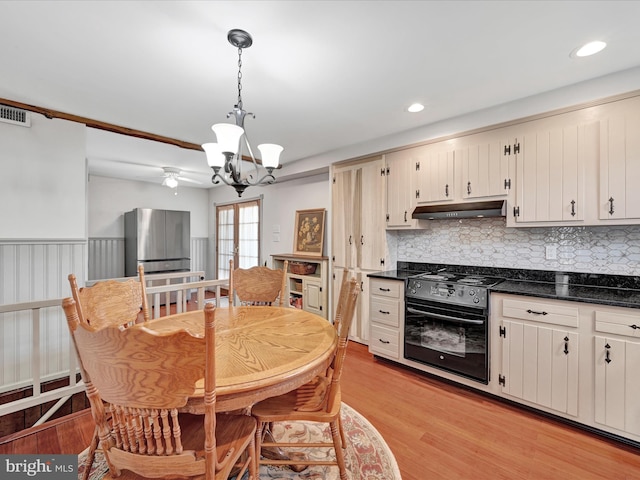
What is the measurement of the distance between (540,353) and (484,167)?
5.32 feet

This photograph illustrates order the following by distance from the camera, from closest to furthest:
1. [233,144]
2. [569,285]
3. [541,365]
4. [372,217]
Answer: [233,144]
[541,365]
[569,285]
[372,217]

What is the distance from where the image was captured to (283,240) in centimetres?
518

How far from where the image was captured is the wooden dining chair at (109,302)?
1659 millimetres

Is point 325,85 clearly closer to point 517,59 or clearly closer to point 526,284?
point 517,59

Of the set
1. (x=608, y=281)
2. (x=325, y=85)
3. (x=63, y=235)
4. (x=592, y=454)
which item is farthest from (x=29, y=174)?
(x=608, y=281)

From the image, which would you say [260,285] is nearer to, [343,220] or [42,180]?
[343,220]

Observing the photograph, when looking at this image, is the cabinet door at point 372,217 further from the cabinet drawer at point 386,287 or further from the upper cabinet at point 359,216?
the cabinet drawer at point 386,287

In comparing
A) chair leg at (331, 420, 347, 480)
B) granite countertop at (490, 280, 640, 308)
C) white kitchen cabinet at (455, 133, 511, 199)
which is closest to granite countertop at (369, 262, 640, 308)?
granite countertop at (490, 280, 640, 308)

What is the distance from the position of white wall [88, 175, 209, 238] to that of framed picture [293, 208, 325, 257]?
11.1 ft

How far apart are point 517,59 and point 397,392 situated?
2702 millimetres

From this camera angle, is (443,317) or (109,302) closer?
(109,302)

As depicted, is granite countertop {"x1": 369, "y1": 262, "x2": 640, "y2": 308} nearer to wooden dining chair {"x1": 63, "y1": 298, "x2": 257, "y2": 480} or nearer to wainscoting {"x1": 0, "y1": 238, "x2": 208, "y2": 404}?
wooden dining chair {"x1": 63, "y1": 298, "x2": 257, "y2": 480}

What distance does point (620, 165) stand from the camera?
2.09 metres

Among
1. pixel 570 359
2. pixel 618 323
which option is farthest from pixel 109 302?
pixel 618 323
